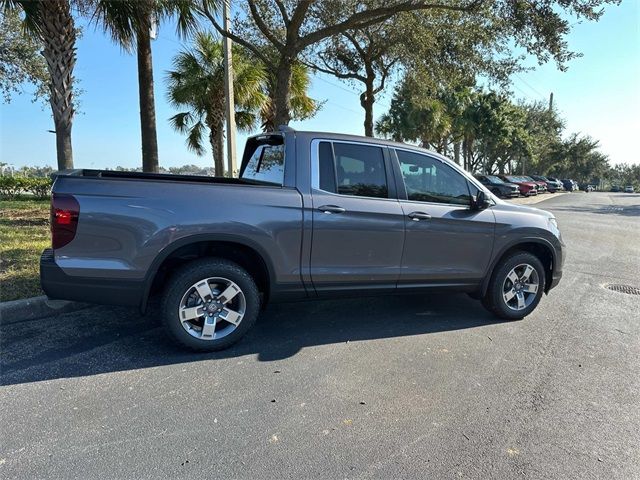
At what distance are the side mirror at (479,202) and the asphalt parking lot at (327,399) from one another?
1260 mm

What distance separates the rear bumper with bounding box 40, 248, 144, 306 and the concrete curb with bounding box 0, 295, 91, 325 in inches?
41.3

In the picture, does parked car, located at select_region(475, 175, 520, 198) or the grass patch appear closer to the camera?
the grass patch

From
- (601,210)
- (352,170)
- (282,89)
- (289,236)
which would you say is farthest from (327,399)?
(601,210)

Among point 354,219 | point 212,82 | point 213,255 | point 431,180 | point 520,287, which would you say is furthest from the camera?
point 212,82

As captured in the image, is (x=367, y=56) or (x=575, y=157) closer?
(x=367, y=56)

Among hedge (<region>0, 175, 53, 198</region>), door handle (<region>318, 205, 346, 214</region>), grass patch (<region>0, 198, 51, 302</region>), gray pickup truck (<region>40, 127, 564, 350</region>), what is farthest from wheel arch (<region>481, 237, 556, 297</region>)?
hedge (<region>0, 175, 53, 198</region>)

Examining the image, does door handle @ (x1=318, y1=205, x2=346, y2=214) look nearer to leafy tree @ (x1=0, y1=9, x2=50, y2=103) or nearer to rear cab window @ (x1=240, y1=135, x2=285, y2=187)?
rear cab window @ (x1=240, y1=135, x2=285, y2=187)

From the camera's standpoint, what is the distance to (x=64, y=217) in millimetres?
3367

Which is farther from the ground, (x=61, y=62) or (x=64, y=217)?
(x=61, y=62)

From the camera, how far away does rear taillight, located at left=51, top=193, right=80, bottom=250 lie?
3346mm

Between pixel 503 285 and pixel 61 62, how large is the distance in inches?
354

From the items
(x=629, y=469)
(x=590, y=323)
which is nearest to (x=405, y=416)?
(x=629, y=469)

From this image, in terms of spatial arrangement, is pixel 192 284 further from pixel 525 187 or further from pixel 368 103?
pixel 525 187

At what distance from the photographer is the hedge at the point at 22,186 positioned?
644 inches
